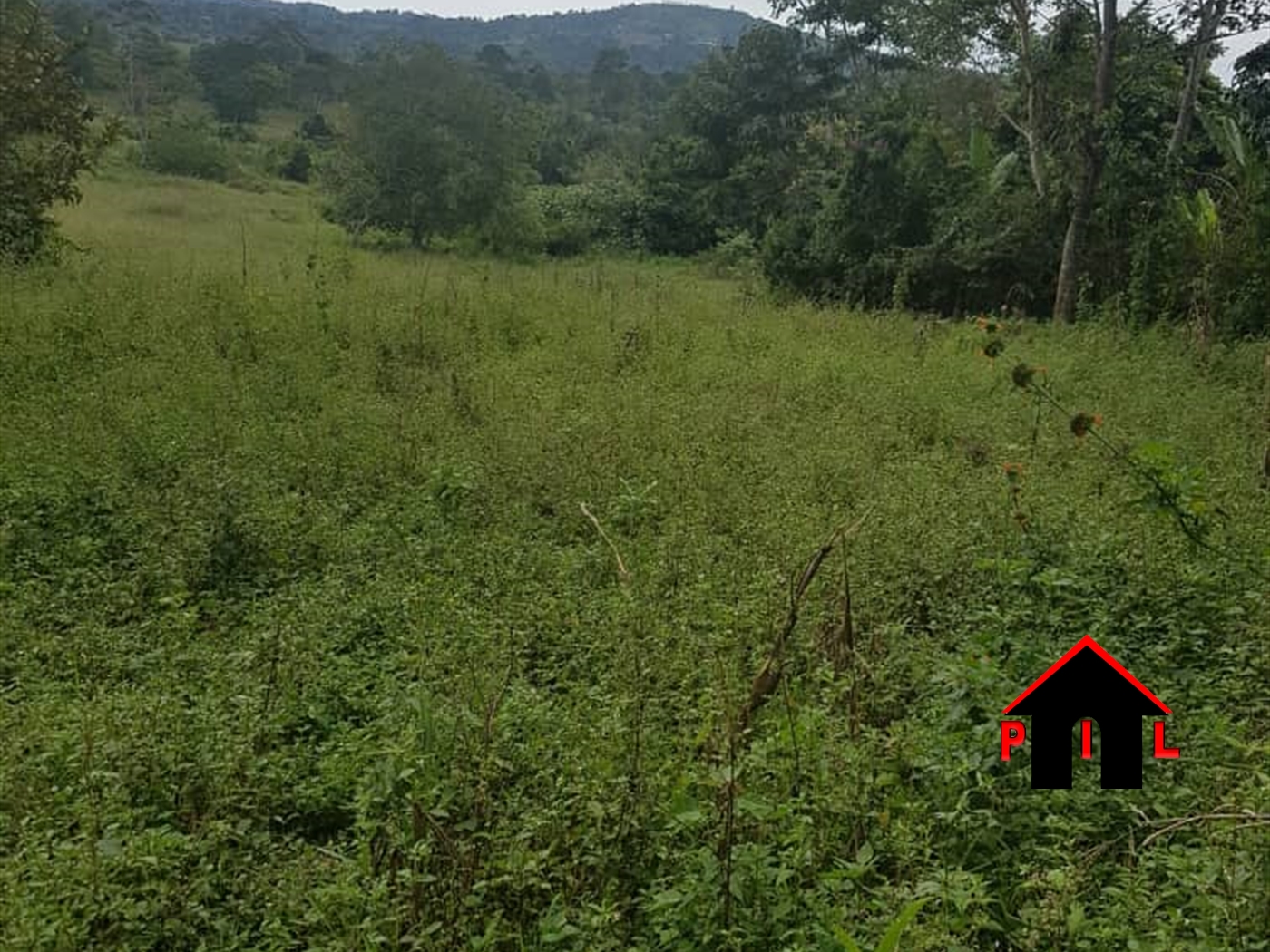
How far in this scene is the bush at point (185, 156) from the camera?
2669 cm

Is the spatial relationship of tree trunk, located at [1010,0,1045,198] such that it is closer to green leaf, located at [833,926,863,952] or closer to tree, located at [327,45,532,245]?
tree, located at [327,45,532,245]

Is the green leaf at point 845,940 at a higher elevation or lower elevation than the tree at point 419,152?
lower

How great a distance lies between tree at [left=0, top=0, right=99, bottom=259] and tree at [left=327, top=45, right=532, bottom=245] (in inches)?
320

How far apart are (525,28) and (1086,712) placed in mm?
164416

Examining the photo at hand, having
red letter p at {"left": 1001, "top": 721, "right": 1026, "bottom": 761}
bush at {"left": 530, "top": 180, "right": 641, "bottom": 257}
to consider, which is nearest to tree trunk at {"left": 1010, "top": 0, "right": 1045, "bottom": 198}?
bush at {"left": 530, "top": 180, "right": 641, "bottom": 257}

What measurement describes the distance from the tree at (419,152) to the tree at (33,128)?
26.7ft

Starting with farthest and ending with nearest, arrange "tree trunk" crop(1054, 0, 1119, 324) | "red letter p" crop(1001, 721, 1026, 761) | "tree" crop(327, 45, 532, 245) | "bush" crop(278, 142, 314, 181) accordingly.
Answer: "bush" crop(278, 142, 314, 181) < "tree" crop(327, 45, 532, 245) < "tree trunk" crop(1054, 0, 1119, 324) < "red letter p" crop(1001, 721, 1026, 761)

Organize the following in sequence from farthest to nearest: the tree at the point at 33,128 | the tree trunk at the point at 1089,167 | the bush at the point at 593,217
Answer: the bush at the point at 593,217 → the tree trunk at the point at 1089,167 → the tree at the point at 33,128

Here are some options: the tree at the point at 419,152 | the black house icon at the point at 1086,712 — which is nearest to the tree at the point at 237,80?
the tree at the point at 419,152

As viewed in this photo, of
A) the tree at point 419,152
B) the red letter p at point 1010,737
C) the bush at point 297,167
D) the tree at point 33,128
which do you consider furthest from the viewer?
the bush at point 297,167

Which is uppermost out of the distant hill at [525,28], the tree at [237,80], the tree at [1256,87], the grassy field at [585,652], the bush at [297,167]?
the distant hill at [525,28]

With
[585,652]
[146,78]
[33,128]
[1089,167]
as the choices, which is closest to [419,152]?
[33,128]

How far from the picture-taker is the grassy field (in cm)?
247

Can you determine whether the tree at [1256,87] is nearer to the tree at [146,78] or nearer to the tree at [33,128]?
the tree at [33,128]
